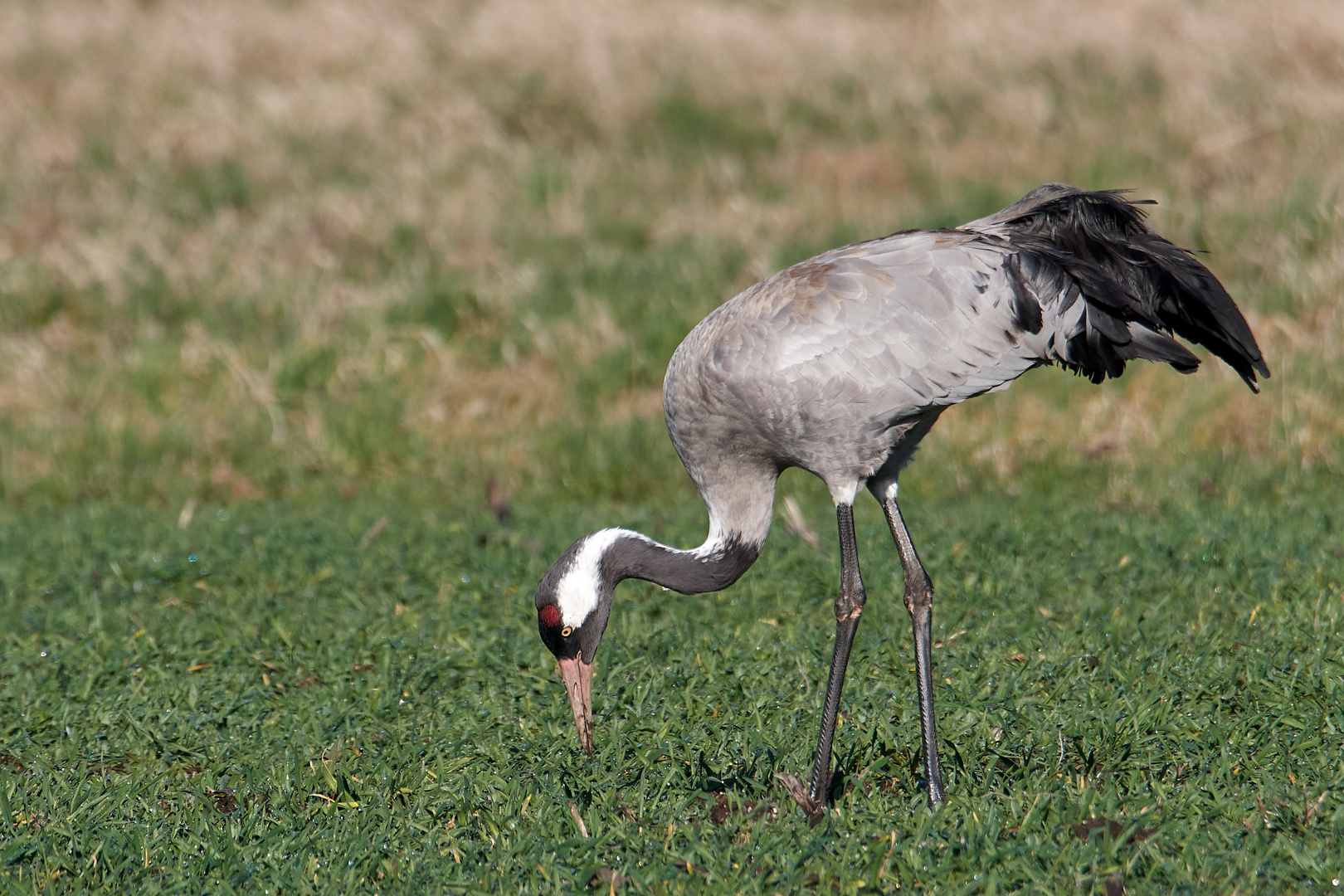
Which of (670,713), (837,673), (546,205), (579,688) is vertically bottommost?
(546,205)

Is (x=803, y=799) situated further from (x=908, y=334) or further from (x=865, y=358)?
(x=908, y=334)

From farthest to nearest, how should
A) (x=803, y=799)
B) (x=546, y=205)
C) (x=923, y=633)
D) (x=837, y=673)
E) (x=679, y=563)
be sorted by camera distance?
1. (x=546, y=205)
2. (x=679, y=563)
3. (x=923, y=633)
4. (x=837, y=673)
5. (x=803, y=799)

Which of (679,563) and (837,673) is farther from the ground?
(679,563)

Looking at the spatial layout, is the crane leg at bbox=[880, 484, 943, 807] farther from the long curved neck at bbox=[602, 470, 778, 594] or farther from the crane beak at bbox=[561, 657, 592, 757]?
the crane beak at bbox=[561, 657, 592, 757]

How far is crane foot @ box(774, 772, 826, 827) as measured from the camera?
4121 millimetres

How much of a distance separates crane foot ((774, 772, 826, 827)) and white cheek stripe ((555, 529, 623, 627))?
901 mm

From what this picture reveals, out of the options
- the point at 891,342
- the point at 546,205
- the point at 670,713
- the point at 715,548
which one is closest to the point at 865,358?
the point at 891,342

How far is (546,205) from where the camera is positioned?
12.4 meters

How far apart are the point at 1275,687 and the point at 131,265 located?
9.29m

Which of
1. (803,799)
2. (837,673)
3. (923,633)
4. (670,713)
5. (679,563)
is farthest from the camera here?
(670,713)

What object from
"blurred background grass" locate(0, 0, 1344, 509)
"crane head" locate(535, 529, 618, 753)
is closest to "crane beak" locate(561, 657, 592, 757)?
"crane head" locate(535, 529, 618, 753)

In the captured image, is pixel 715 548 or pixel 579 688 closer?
pixel 579 688

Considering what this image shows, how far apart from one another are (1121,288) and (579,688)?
2211mm

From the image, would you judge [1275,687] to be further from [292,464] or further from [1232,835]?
[292,464]
